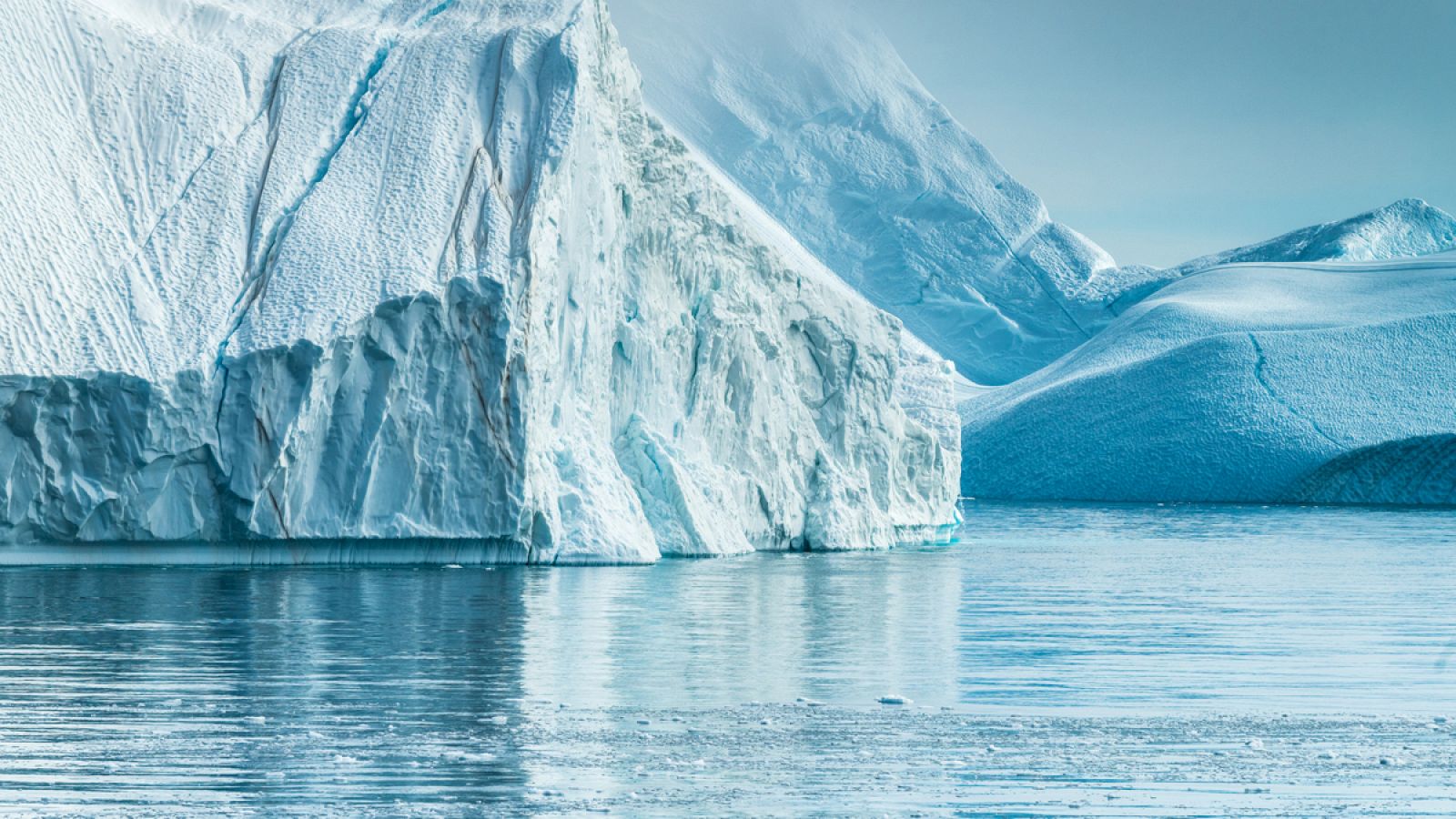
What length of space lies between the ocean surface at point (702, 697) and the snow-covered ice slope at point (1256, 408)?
4588 centimetres

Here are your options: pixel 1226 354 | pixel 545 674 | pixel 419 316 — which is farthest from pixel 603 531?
pixel 1226 354

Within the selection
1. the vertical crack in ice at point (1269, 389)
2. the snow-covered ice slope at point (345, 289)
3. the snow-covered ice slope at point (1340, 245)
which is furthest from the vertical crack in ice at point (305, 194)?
the snow-covered ice slope at point (1340, 245)

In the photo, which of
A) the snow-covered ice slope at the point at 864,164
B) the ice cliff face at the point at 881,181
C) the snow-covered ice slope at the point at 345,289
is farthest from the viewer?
the ice cliff face at the point at 881,181

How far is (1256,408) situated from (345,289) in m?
53.1

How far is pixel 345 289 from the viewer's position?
1895 centimetres

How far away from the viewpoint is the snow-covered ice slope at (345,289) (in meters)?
18.5

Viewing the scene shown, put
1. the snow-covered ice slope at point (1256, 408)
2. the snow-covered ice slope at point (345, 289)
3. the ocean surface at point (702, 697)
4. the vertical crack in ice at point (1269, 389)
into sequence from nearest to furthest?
1. the ocean surface at point (702, 697)
2. the snow-covered ice slope at point (345, 289)
3. the snow-covered ice slope at point (1256, 408)
4. the vertical crack in ice at point (1269, 389)

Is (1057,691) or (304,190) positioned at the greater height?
(304,190)

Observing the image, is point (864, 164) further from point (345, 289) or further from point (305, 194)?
point (345, 289)

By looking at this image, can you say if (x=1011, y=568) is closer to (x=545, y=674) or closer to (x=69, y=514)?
(x=69, y=514)

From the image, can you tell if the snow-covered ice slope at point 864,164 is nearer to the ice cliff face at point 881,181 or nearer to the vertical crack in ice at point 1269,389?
the ice cliff face at point 881,181

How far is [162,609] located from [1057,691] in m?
7.24

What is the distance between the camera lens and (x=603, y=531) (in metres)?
20.2

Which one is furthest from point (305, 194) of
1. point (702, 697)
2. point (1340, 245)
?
→ point (1340, 245)
